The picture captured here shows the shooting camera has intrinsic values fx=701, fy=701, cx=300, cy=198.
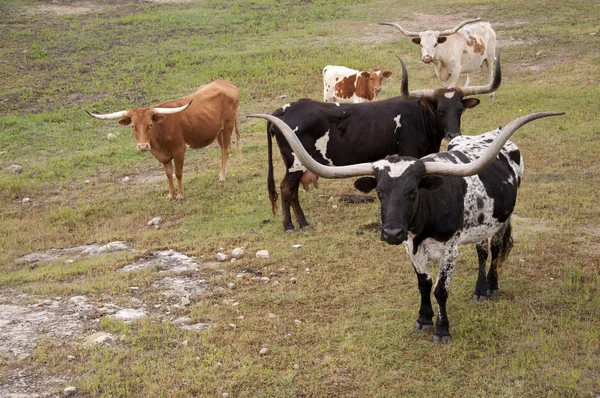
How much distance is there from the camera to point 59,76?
1991cm

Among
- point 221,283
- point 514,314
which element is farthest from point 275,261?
point 514,314

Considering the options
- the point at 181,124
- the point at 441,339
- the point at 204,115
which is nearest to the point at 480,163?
the point at 441,339

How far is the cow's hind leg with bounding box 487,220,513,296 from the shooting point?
695cm

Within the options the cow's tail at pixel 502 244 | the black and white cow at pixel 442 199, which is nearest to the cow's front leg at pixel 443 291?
the black and white cow at pixel 442 199

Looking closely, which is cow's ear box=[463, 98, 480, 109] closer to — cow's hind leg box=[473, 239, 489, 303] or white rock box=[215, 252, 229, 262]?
cow's hind leg box=[473, 239, 489, 303]

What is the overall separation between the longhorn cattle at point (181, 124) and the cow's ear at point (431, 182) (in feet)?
20.0

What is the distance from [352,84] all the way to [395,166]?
29.3 feet

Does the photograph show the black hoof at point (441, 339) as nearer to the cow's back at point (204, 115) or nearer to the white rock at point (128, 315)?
the white rock at point (128, 315)

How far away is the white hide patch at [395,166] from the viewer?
5.73 meters

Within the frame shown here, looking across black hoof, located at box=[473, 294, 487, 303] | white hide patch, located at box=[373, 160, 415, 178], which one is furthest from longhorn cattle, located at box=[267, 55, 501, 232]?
→ white hide patch, located at box=[373, 160, 415, 178]

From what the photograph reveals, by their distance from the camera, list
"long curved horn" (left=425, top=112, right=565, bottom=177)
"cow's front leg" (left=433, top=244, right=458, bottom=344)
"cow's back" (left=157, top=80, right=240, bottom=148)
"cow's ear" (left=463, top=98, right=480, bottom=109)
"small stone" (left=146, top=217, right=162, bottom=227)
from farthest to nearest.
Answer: "cow's back" (left=157, top=80, right=240, bottom=148)
"small stone" (left=146, top=217, right=162, bottom=227)
"cow's ear" (left=463, top=98, right=480, bottom=109)
"cow's front leg" (left=433, top=244, right=458, bottom=344)
"long curved horn" (left=425, top=112, right=565, bottom=177)

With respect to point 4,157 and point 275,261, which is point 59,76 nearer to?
point 4,157

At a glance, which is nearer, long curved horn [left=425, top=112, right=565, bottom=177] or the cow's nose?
the cow's nose

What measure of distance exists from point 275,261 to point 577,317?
3.45 metres
